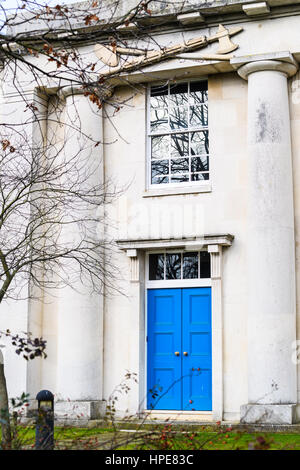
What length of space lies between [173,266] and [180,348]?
1566 mm

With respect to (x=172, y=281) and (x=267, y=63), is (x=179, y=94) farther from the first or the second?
(x=172, y=281)

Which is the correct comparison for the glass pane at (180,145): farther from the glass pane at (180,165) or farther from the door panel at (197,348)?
the door panel at (197,348)

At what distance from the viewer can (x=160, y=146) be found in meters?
16.2

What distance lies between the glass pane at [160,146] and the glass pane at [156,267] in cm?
197

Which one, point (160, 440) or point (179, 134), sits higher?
point (179, 134)

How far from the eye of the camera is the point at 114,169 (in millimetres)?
16281

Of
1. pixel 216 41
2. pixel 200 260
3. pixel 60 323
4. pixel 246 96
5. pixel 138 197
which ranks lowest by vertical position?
pixel 60 323

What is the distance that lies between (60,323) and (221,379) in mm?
3253

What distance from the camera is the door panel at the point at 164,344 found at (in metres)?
15.3

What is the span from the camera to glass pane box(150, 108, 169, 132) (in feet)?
53.2

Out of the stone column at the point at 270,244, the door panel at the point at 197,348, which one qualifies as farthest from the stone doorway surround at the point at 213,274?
the stone column at the point at 270,244

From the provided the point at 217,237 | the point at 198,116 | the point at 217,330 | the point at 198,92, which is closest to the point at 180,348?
the point at 217,330

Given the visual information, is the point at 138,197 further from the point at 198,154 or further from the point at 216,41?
the point at 216,41
